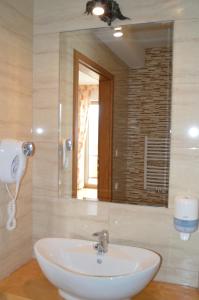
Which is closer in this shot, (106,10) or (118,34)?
(106,10)

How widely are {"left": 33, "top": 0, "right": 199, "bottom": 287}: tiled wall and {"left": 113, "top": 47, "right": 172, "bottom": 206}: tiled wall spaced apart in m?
0.07

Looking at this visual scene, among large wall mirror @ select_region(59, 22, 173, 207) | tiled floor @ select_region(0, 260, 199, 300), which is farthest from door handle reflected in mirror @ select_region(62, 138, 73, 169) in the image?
tiled floor @ select_region(0, 260, 199, 300)

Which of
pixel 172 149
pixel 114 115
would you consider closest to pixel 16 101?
pixel 114 115

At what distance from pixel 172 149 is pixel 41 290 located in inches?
39.8

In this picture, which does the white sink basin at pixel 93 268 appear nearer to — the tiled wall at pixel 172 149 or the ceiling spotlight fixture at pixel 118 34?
the tiled wall at pixel 172 149

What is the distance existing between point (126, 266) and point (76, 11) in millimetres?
1452

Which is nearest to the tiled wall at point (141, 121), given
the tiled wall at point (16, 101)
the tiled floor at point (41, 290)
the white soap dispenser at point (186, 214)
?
the white soap dispenser at point (186, 214)

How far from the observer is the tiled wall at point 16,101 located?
157cm

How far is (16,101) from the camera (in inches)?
65.9

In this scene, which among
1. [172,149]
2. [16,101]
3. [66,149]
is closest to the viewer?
[172,149]

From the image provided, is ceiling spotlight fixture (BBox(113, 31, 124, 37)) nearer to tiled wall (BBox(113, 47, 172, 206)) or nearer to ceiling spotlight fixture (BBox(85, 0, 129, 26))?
ceiling spotlight fixture (BBox(85, 0, 129, 26))

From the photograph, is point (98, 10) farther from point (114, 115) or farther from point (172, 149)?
point (172, 149)

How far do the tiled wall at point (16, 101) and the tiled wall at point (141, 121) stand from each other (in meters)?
0.56

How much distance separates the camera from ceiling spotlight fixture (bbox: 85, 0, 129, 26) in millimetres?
1605
